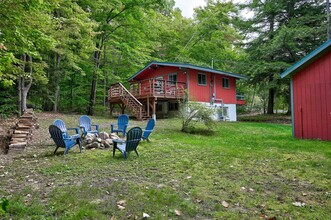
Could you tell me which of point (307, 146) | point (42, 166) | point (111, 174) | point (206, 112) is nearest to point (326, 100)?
point (307, 146)

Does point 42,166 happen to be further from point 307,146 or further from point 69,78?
point 69,78

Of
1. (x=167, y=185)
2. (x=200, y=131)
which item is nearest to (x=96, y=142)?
(x=167, y=185)

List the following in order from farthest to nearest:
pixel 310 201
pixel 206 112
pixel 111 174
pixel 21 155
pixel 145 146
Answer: pixel 206 112 < pixel 145 146 < pixel 21 155 < pixel 111 174 < pixel 310 201

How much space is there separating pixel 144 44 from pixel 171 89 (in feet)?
21.4

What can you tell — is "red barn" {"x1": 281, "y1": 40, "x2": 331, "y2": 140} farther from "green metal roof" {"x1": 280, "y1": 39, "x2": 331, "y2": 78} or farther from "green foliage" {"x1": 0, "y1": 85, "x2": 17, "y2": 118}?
"green foliage" {"x1": 0, "y1": 85, "x2": 17, "y2": 118}

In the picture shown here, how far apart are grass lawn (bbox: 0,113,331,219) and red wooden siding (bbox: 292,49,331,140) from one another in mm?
2557

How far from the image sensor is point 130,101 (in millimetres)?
16188

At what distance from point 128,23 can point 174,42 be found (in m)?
7.04

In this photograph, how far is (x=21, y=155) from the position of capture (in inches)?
240

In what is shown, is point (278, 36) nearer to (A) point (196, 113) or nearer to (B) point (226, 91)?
(B) point (226, 91)

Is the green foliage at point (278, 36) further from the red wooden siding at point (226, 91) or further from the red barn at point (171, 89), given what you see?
the red barn at point (171, 89)

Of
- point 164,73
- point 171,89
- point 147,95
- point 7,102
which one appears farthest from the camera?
point 164,73

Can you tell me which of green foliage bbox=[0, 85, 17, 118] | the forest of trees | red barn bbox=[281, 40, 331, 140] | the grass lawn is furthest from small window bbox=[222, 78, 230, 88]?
green foliage bbox=[0, 85, 17, 118]

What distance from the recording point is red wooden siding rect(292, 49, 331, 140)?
340 inches
